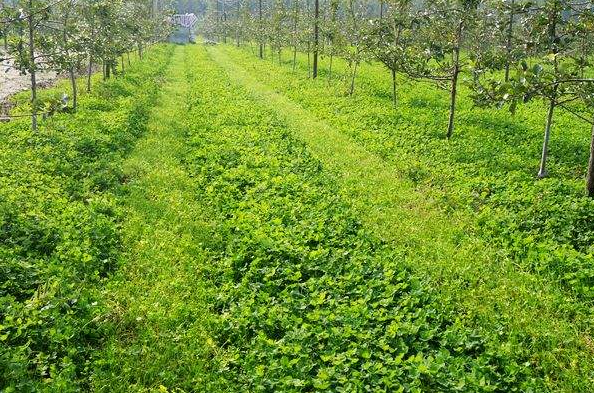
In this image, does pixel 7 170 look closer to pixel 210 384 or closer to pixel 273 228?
pixel 273 228

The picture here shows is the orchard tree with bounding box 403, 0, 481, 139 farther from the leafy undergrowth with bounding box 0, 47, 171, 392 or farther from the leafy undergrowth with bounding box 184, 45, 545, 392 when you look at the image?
the leafy undergrowth with bounding box 0, 47, 171, 392

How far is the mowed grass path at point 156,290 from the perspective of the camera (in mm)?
6082

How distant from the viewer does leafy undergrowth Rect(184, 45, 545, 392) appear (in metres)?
5.55

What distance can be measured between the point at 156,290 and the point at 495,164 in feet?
33.9

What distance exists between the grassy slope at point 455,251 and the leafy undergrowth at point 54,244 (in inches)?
219

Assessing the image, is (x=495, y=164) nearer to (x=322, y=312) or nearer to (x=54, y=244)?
(x=322, y=312)

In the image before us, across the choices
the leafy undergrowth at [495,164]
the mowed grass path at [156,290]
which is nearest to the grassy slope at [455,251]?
the leafy undergrowth at [495,164]

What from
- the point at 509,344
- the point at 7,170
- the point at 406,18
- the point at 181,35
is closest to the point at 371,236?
the point at 509,344

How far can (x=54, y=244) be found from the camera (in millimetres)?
8406

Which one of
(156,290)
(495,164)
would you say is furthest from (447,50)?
(156,290)

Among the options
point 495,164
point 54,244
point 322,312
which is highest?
point 495,164

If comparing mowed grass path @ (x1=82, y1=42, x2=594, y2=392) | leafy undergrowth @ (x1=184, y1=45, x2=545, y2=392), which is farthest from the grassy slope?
leafy undergrowth @ (x1=184, y1=45, x2=545, y2=392)

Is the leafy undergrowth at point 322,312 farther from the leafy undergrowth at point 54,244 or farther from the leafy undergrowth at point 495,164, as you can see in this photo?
the leafy undergrowth at point 495,164

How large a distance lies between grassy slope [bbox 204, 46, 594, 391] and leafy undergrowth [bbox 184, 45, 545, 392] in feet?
1.62
